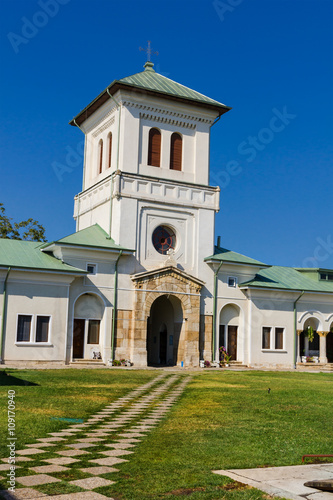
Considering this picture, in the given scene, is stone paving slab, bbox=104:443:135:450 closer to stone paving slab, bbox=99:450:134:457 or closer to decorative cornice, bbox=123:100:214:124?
stone paving slab, bbox=99:450:134:457

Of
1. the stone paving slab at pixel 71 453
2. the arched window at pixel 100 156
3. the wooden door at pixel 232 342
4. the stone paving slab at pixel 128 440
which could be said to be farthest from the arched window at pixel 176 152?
the stone paving slab at pixel 71 453

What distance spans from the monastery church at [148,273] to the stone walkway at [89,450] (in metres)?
16.2

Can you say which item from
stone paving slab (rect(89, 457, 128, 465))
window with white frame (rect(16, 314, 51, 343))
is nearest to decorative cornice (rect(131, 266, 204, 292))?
window with white frame (rect(16, 314, 51, 343))

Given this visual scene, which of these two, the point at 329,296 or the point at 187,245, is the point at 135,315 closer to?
the point at 187,245

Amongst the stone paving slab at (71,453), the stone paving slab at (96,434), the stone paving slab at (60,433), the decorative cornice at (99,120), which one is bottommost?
the stone paving slab at (96,434)

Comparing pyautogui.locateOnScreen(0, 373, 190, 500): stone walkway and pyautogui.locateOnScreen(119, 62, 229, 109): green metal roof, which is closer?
pyautogui.locateOnScreen(0, 373, 190, 500): stone walkway

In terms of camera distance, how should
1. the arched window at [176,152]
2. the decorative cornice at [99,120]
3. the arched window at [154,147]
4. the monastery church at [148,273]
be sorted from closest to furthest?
the monastery church at [148,273]
the arched window at [154,147]
the decorative cornice at [99,120]
the arched window at [176,152]

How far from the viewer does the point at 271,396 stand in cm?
1561

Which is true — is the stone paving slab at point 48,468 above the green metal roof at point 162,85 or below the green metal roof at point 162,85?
below

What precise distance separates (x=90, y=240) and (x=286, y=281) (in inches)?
572

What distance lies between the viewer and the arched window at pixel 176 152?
34625mm

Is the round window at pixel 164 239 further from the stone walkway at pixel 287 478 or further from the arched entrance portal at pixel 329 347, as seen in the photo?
the stone walkway at pixel 287 478

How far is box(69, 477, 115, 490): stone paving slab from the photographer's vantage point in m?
6.01

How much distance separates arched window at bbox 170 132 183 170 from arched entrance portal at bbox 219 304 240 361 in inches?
359
